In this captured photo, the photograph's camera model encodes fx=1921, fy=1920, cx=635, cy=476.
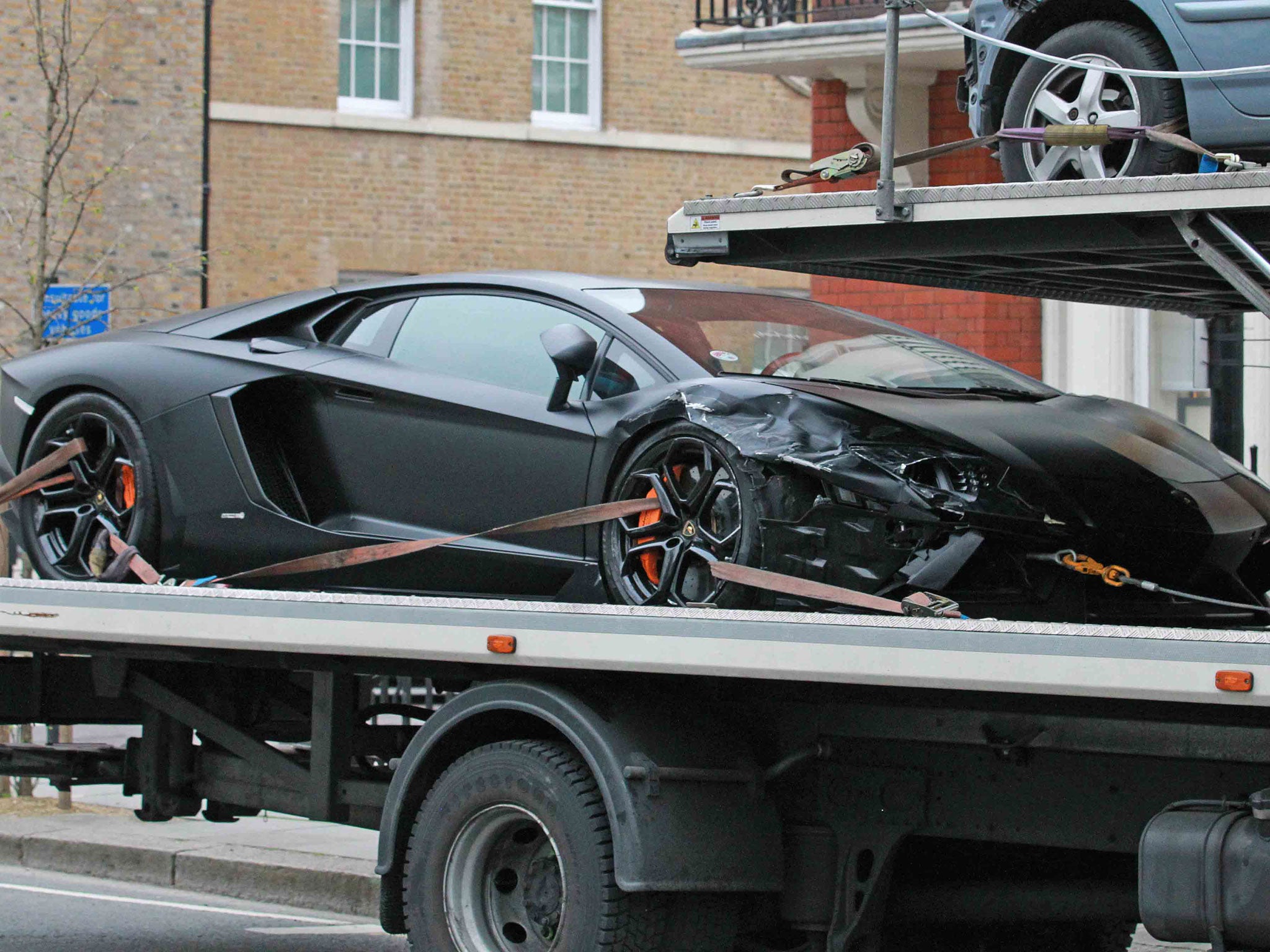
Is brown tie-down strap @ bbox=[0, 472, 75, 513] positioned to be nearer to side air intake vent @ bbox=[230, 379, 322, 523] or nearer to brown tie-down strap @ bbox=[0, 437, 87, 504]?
brown tie-down strap @ bbox=[0, 437, 87, 504]

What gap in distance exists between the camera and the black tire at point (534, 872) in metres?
5.00

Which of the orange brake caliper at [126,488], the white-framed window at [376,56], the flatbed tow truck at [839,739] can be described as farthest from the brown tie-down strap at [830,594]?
the white-framed window at [376,56]

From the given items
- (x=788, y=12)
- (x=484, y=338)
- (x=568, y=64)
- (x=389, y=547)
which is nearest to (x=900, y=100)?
(x=788, y=12)

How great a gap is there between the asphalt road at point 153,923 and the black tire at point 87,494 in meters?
1.57

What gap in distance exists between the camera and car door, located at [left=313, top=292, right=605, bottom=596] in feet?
19.4

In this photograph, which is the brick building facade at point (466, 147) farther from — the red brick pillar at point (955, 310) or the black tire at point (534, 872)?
the black tire at point (534, 872)

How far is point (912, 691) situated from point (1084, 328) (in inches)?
337

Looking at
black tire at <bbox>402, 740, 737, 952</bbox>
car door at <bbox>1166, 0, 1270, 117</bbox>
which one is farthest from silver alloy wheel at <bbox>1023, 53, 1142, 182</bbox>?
black tire at <bbox>402, 740, 737, 952</bbox>

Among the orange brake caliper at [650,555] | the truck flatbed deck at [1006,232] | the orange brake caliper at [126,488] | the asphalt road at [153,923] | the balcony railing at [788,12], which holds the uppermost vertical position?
the balcony railing at [788,12]

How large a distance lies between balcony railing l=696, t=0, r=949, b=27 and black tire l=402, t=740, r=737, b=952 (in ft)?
27.7

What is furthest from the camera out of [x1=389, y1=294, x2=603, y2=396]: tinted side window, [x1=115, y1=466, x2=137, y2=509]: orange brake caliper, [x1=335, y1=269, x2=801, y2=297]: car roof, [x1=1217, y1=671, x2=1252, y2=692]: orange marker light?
[x1=115, y1=466, x2=137, y2=509]: orange brake caliper

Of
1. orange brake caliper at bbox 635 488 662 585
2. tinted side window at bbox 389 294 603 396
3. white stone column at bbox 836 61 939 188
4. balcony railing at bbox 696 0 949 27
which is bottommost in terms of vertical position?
orange brake caliper at bbox 635 488 662 585

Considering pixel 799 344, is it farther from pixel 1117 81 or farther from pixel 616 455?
pixel 1117 81

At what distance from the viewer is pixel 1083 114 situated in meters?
5.36
